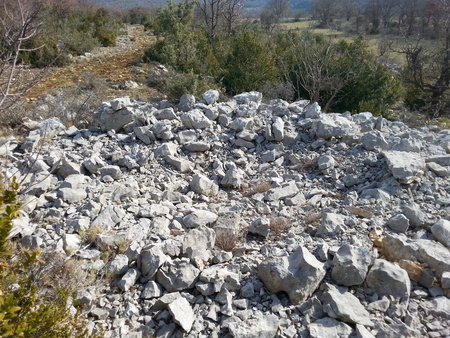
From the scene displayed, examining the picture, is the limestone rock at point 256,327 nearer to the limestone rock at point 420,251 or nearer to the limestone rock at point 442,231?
the limestone rock at point 420,251

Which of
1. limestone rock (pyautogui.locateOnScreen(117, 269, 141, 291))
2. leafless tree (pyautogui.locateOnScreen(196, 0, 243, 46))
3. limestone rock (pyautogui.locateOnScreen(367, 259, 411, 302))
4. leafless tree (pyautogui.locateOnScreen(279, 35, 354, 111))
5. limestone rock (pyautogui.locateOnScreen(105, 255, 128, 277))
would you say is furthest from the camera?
leafless tree (pyautogui.locateOnScreen(196, 0, 243, 46))

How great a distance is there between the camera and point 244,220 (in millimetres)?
3996

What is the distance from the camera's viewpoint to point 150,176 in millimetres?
4805

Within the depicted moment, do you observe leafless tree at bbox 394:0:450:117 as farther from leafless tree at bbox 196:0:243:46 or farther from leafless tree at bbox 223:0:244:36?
leafless tree at bbox 223:0:244:36

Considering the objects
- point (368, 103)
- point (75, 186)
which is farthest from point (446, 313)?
point (368, 103)

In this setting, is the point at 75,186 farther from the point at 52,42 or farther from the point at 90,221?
the point at 52,42

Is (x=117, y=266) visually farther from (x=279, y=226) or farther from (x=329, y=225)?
(x=329, y=225)

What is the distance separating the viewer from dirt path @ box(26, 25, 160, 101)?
9607mm

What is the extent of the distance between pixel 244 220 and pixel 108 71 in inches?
395

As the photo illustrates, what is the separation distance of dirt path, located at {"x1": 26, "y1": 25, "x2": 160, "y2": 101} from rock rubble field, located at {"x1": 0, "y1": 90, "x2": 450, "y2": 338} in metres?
4.02

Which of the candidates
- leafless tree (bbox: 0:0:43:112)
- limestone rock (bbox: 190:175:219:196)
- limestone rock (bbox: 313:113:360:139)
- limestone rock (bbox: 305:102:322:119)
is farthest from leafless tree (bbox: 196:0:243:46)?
leafless tree (bbox: 0:0:43:112)

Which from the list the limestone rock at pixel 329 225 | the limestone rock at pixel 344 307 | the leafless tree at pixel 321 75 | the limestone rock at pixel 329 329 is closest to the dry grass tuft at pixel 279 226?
the limestone rock at pixel 329 225

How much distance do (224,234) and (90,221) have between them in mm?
1446

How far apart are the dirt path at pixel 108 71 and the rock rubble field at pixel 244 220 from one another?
4.02m
